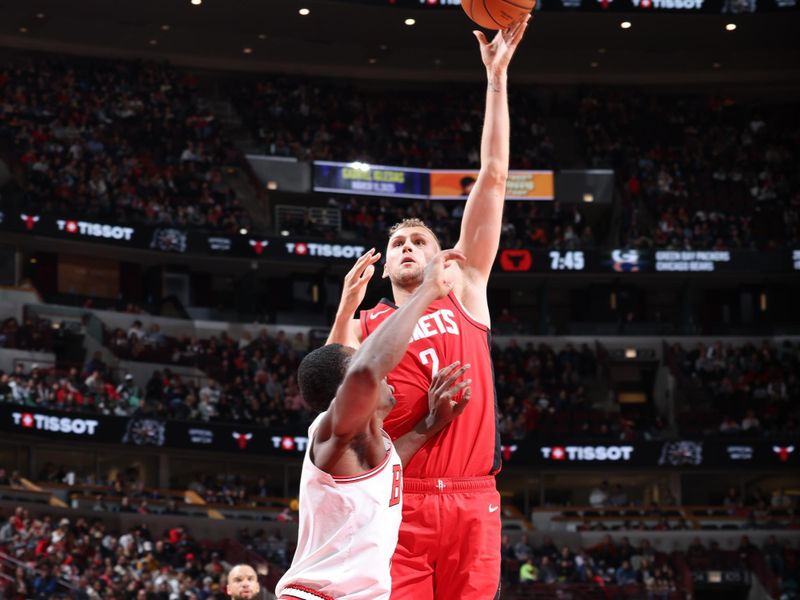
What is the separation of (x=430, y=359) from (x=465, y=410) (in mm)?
318

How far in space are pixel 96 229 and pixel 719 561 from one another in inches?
719

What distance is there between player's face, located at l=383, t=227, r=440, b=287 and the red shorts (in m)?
1.01

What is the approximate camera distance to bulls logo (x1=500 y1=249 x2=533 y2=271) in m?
36.5

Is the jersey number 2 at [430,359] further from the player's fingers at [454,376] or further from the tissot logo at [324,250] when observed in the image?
the tissot logo at [324,250]

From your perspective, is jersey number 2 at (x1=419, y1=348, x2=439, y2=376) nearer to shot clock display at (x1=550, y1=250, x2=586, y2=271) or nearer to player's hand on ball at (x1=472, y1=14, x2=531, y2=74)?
player's hand on ball at (x1=472, y1=14, x2=531, y2=74)

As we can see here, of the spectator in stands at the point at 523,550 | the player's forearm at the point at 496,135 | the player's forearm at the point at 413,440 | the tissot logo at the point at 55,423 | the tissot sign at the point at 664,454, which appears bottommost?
the spectator in stands at the point at 523,550

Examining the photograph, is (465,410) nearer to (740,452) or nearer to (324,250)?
(740,452)

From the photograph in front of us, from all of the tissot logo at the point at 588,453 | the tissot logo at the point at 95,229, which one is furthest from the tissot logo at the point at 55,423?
the tissot logo at the point at 588,453

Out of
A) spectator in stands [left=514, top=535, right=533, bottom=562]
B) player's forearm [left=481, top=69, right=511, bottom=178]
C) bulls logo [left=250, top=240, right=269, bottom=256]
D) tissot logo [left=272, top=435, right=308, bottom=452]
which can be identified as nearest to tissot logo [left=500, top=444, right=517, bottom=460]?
spectator in stands [left=514, top=535, right=533, bottom=562]

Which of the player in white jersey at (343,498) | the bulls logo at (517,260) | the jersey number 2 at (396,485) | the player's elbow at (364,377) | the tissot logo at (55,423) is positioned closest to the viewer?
the player's elbow at (364,377)

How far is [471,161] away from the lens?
40.2m

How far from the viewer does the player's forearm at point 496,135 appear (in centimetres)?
657

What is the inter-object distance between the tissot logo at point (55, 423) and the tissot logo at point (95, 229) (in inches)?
240

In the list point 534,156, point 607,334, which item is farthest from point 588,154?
point 607,334
